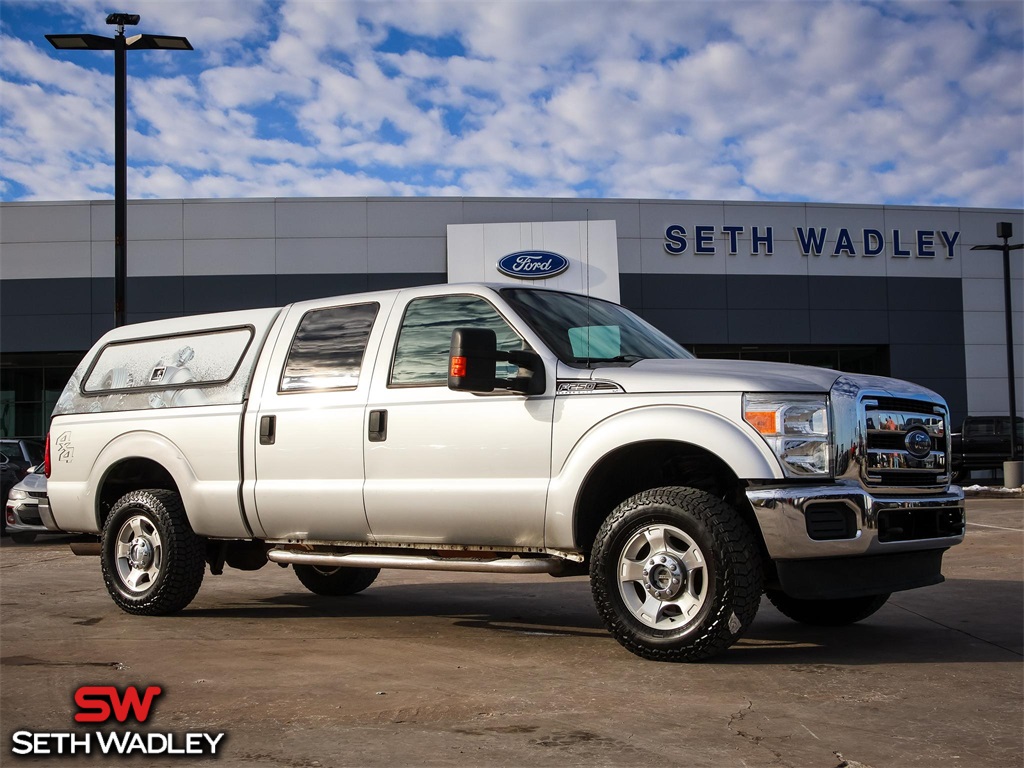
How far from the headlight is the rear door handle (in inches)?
121

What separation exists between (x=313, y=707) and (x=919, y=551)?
3183 mm

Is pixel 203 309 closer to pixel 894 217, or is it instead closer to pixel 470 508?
pixel 894 217

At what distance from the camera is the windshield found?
6.07 metres

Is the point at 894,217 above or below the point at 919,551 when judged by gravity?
above

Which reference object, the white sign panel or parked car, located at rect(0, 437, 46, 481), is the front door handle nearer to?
parked car, located at rect(0, 437, 46, 481)

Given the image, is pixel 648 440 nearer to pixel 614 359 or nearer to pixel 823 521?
pixel 614 359

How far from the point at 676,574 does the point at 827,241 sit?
93.6ft

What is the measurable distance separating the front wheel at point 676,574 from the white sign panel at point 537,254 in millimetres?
23895

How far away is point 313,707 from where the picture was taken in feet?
14.7

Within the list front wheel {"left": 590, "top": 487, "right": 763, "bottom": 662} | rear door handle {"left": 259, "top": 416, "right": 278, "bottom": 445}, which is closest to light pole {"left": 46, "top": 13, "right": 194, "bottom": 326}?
rear door handle {"left": 259, "top": 416, "right": 278, "bottom": 445}

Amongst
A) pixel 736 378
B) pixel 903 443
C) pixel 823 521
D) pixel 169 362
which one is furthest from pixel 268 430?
pixel 903 443

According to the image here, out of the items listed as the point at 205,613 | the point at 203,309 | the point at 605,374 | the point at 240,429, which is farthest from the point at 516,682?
the point at 203,309

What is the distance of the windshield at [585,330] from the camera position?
19.9 feet

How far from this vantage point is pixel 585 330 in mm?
6324
